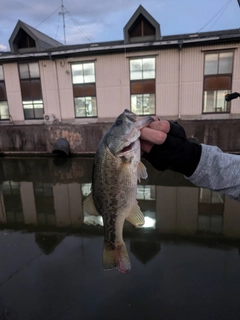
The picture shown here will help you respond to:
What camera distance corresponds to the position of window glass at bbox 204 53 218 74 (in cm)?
1324

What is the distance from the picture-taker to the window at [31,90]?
609 inches

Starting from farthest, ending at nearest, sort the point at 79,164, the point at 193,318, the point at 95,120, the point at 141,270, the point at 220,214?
the point at 95,120 < the point at 79,164 < the point at 220,214 < the point at 141,270 < the point at 193,318

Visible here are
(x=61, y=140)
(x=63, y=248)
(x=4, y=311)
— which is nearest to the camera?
(x=4, y=311)

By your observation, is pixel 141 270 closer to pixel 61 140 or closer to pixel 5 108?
pixel 61 140

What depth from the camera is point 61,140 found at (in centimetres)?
1181

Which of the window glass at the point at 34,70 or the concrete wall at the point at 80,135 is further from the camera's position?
the window glass at the point at 34,70

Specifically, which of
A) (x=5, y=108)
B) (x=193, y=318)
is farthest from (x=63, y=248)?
(x=5, y=108)

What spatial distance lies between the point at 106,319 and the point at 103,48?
13.5m

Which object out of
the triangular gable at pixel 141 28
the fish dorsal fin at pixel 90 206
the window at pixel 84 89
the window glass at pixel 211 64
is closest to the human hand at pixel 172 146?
the fish dorsal fin at pixel 90 206

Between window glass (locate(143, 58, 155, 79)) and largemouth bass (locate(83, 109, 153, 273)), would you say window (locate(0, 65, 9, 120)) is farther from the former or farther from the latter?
largemouth bass (locate(83, 109, 153, 273))

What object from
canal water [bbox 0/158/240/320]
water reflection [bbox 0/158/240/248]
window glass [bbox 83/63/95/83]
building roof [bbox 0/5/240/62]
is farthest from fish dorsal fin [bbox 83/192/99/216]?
window glass [bbox 83/63/95/83]

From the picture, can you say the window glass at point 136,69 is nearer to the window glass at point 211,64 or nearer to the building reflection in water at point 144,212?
the window glass at point 211,64

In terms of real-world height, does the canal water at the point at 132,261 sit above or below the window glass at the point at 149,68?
below

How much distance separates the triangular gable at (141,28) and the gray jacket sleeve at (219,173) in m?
14.1
